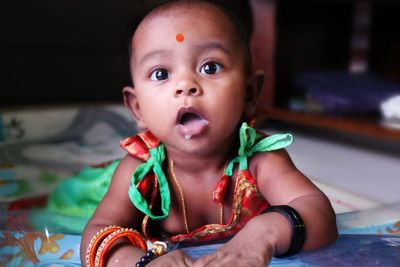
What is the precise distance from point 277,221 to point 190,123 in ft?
0.40

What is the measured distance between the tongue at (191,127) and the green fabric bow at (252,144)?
6 cm

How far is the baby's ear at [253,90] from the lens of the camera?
1.64 ft

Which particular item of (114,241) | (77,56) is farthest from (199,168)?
(77,56)

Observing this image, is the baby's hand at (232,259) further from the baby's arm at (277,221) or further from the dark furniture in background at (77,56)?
the dark furniture in background at (77,56)

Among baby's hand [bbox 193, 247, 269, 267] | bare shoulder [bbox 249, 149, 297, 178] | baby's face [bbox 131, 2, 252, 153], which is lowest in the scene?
baby's hand [bbox 193, 247, 269, 267]

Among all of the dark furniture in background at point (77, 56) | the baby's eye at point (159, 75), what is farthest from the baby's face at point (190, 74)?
the dark furniture in background at point (77, 56)

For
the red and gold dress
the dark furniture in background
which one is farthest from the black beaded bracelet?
the dark furniture in background

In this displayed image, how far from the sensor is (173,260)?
354 millimetres

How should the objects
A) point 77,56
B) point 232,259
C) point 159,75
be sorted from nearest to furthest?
point 232,259, point 159,75, point 77,56

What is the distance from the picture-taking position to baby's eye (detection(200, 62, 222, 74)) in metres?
0.43

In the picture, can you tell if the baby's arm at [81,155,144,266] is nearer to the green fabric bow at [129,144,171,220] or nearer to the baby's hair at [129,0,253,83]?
the green fabric bow at [129,144,171,220]

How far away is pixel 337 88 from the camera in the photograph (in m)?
1.59

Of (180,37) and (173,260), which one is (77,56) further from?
(173,260)

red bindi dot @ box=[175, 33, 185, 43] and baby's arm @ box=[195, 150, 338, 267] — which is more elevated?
red bindi dot @ box=[175, 33, 185, 43]
